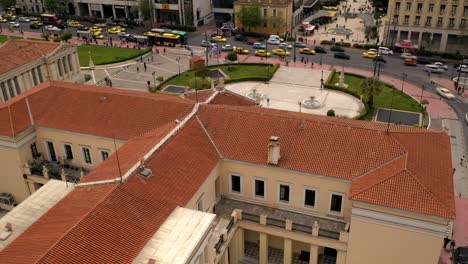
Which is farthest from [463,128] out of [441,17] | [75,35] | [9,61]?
[75,35]

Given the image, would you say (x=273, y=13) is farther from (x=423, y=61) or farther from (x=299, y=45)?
(x=423, y=61)

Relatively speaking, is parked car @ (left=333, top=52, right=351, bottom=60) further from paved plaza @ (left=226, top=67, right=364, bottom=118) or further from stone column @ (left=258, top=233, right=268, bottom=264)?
stone column @ (left=258, top=233, right=268, bottom=264)

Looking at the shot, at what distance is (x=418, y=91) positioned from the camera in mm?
82750

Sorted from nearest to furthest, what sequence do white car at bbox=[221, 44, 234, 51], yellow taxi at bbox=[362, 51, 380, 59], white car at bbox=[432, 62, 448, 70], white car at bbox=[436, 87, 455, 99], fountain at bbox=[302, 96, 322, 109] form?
fountain at bbox=[302, 96, 322, 109] → white car at bbox=[436, 87, 455, 99] → white car at bbox=[432, 62, 448, 70] → yellow taxi at bbox=[362, 51, 380, 59] → white car at bbox=[221, 44, 234, 51]

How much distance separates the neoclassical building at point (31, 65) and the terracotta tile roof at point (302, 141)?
36.7m

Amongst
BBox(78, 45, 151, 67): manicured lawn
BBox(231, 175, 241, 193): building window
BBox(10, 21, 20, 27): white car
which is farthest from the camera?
BBox(10, 21, 20, 27): white car

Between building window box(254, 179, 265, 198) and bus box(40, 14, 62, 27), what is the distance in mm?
106440

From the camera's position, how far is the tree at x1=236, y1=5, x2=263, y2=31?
364 ft

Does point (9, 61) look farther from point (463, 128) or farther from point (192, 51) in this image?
point (463, 128)

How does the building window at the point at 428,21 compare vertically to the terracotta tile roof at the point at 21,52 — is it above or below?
below

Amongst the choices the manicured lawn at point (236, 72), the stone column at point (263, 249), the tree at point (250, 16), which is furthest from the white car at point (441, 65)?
the stone column at point (263, 249)

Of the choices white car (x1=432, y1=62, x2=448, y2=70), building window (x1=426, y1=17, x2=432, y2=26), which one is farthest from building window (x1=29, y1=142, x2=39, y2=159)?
building window (x1=426, y1=17, x2=432, y2=26)

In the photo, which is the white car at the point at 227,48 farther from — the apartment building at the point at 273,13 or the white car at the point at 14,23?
the white car at the point at 14,23

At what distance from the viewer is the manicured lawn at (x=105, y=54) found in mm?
99500
